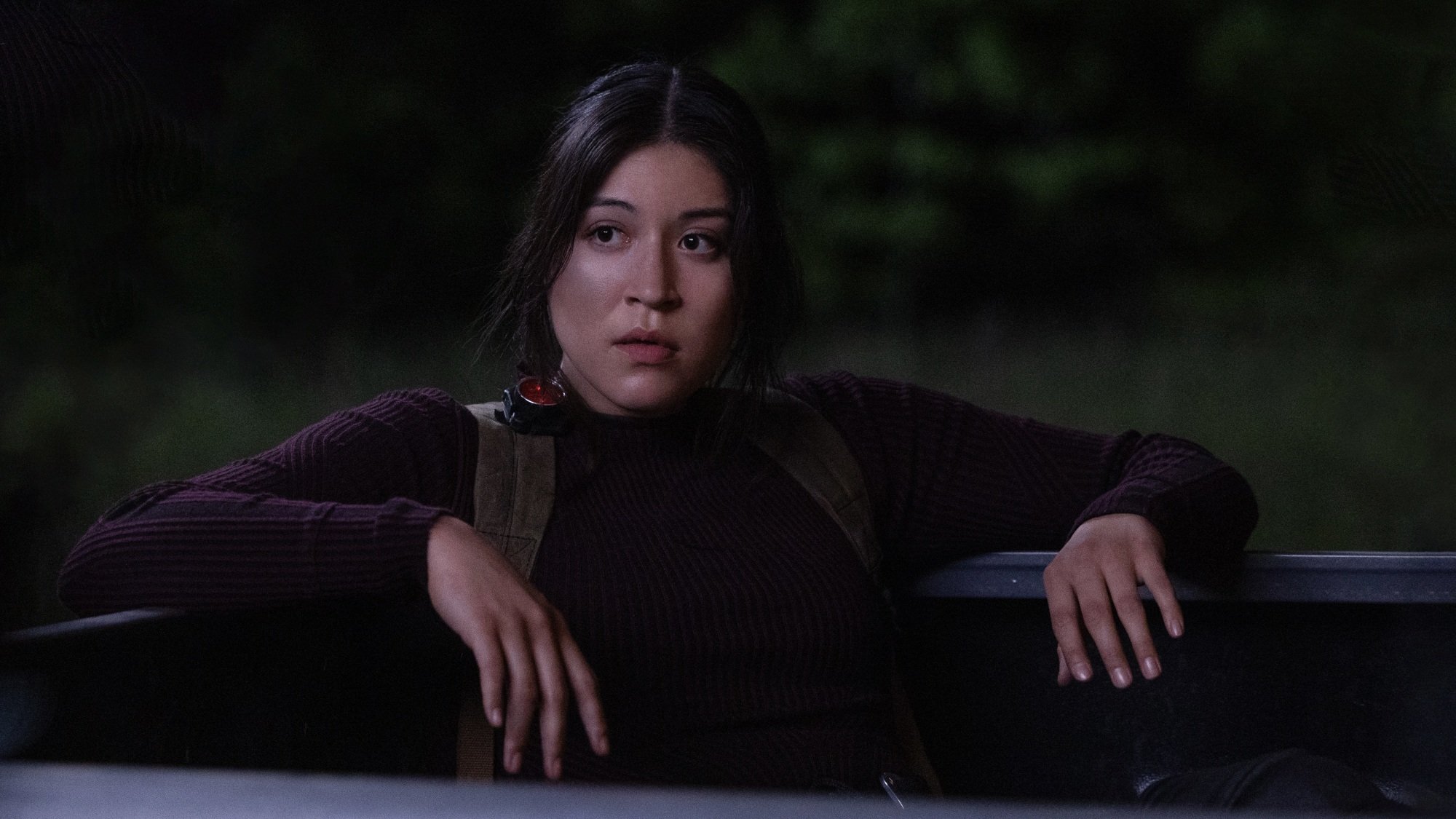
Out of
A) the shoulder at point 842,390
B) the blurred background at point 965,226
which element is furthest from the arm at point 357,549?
the blurred background at point 965,226

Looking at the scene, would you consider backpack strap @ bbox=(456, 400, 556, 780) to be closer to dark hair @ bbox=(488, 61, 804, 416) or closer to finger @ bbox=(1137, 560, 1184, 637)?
dark hair @ bbox=(488, 61, 804, 416)

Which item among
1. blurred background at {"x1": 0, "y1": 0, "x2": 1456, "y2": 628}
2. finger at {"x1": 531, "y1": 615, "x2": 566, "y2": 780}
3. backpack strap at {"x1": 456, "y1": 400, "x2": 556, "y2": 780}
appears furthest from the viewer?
blurred background at {"x1": 0, "y1": 0, "x2": 1456, "y2": 628}

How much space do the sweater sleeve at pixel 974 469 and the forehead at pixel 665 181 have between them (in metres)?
0.25

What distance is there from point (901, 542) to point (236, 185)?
1.79m

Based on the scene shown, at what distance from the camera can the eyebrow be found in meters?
1.07

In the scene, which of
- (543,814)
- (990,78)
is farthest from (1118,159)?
(543,814)

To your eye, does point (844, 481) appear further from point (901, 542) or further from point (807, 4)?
point (807, 4)

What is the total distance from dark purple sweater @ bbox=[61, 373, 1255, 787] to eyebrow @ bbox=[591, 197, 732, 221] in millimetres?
184

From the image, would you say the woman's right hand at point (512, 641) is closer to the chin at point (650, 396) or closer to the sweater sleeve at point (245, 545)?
the sweater sleeve at point (245, 545)

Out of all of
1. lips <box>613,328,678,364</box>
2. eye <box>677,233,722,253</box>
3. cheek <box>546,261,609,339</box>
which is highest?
eye <box>677,233,722,253</box>

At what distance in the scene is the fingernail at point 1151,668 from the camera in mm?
865

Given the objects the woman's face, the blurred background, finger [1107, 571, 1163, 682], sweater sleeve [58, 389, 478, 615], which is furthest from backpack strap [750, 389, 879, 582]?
the blurred background

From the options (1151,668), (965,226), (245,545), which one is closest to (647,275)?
(245,545)

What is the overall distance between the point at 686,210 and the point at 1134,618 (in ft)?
1.49
